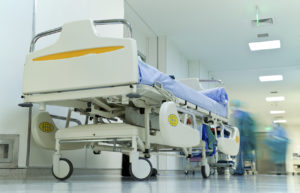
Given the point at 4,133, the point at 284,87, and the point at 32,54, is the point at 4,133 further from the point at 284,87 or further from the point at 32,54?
the point at 284,87

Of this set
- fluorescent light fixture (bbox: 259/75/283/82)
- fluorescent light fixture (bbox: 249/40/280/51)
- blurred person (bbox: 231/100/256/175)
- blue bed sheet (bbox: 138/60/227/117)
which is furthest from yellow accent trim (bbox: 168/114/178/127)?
fluorescent light fixture (bbox: 259/75/283/82)

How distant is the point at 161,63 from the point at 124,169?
3386 millimetres

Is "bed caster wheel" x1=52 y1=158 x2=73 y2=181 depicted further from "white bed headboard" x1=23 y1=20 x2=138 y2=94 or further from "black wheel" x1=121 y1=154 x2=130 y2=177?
"black wheel" x1=121 y1=154 x2=130 y2=177

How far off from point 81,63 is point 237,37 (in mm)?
5203

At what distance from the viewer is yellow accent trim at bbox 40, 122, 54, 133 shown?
2670 millimetres

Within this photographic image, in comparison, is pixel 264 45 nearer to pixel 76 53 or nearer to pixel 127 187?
pixel 76 53

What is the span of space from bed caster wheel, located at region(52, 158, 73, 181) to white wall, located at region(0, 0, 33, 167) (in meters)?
0.40

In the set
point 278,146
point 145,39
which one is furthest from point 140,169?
point 145,39

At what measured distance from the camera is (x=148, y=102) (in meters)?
2.65

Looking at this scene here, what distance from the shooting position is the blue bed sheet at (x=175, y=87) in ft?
7.48

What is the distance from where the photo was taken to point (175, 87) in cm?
265

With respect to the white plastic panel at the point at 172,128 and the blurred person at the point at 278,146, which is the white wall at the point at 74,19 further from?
the blurred person at the point at 278,146

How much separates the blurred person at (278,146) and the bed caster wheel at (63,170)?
14.1ft

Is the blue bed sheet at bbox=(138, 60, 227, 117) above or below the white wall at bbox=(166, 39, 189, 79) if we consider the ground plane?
below
